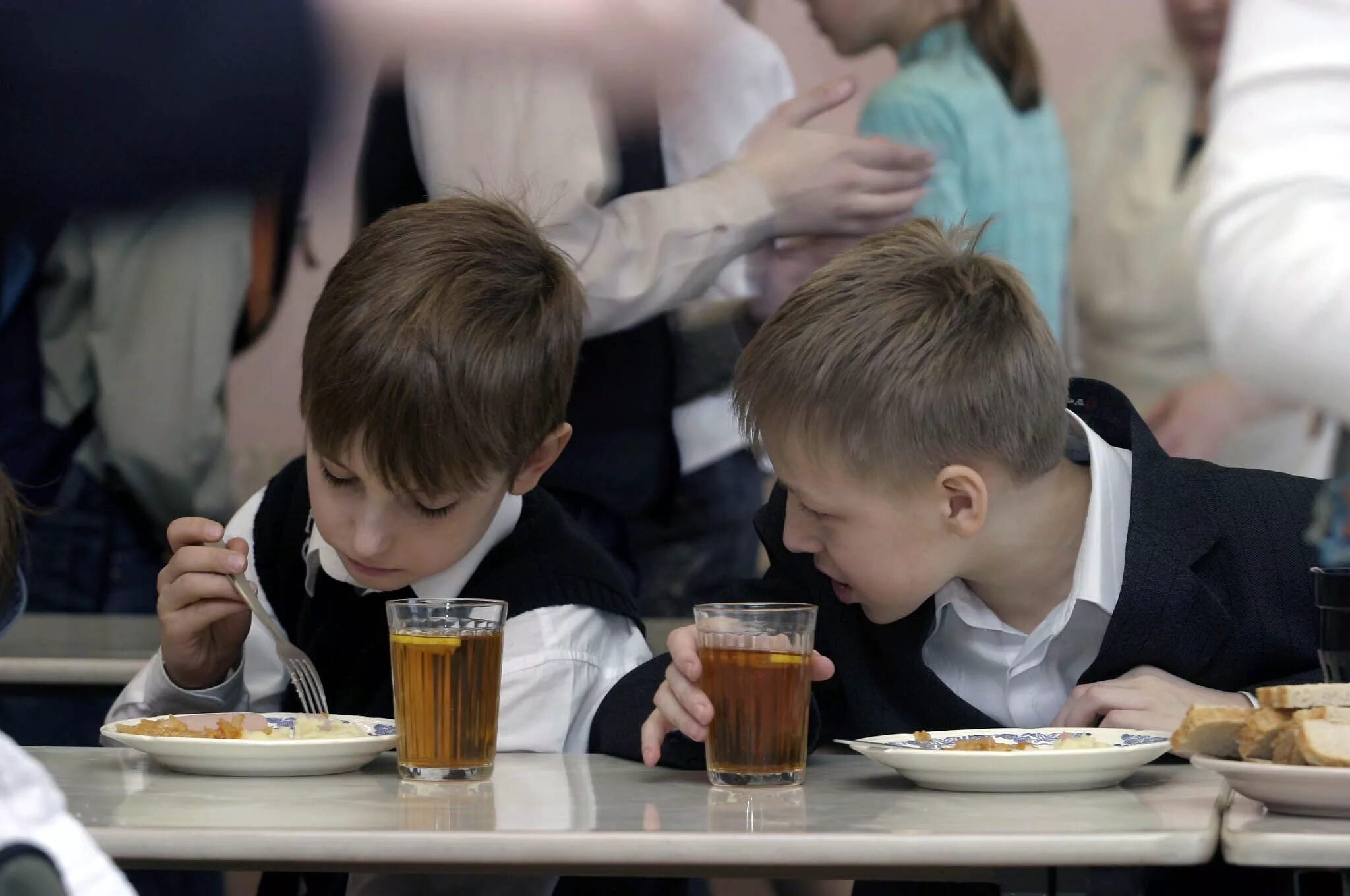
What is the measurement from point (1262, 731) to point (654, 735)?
0.49 metres

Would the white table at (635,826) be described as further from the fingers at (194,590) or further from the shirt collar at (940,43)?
the shirt collar at (940,43)

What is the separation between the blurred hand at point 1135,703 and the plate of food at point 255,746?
61cm

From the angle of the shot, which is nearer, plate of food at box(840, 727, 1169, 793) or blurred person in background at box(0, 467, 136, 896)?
blurred person in background at box(0, 467, 136, 896)

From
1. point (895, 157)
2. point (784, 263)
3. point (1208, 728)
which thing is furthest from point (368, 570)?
point (895, 157)

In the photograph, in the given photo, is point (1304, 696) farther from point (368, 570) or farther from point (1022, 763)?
point (368, 570)

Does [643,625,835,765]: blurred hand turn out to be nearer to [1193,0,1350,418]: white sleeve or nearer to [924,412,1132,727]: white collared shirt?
[924,412,1132,727]: white collared shirt

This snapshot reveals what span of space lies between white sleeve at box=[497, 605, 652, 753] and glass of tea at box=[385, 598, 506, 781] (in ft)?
0.78

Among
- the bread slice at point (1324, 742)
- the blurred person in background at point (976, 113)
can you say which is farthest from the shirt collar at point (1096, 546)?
the blurred person in background at point (976, 113)

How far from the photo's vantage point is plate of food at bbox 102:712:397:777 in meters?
1.27

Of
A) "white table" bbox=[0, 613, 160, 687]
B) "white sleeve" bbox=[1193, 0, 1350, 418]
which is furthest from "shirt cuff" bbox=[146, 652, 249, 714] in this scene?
"white sleeve" bbox=[1193, 0, 1350, 418]

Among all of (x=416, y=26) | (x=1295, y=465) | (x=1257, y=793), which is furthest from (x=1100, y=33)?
(x=1257, y=793)

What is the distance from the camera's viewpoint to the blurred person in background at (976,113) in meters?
2.47

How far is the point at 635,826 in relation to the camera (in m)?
1.03

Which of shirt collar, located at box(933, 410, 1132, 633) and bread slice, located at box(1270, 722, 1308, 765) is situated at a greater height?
shirt collar, located at box(933, 410, 1132, 633)
